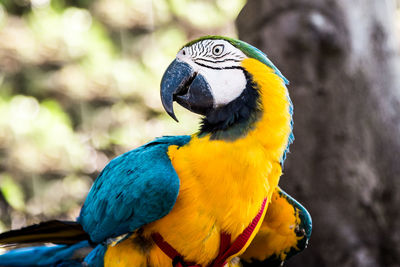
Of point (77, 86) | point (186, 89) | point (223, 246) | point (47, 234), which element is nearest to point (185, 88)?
point (186, 89)

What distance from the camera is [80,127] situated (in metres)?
3.74

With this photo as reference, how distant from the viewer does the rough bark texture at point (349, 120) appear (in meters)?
2.25

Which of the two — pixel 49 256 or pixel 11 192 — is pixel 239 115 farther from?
pixel 11 192

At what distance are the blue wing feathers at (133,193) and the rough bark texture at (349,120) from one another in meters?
1.28

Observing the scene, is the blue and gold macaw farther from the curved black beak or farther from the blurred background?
the blurred background

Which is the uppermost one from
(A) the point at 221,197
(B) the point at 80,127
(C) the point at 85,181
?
(A) the point at 221,197

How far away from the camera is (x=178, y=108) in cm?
426

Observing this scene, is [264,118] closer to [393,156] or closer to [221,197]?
[221,197]

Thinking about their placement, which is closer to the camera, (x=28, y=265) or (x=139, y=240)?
(x=139, y=240)

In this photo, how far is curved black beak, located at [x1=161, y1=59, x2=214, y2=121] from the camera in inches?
43.8

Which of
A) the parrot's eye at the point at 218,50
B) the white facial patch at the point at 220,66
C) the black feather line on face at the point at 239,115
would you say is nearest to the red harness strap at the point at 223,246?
the black feather line on face at the point at 239,115

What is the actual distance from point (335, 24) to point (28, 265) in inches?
78.1

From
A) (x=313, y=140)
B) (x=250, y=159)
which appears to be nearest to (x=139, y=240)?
(x=250, y=159)

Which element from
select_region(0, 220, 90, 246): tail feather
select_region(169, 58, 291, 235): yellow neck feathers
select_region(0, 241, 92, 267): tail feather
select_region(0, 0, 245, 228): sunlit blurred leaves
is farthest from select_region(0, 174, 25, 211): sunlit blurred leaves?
select_region(169, 58, 291, 235): yellow neck feathers
